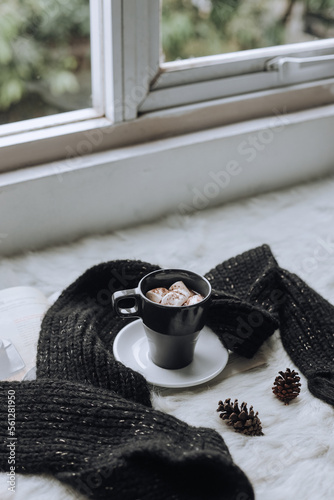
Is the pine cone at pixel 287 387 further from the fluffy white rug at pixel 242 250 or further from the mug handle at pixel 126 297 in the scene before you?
the mug handle at pixel 126 297

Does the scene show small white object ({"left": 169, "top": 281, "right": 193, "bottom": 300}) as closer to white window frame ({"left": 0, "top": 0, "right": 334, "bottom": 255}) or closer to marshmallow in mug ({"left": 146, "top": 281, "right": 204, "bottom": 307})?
marshmallow in mug ({"left": 146, "top": 281, "right": 204, "bottom": 307})

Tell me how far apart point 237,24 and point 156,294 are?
67 centimetres

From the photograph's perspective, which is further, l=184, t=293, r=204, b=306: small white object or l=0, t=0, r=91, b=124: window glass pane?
l=0, t=0, r=91, b=124: window glass pane

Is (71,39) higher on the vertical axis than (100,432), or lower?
higher

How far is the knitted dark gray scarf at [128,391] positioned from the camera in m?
0.55

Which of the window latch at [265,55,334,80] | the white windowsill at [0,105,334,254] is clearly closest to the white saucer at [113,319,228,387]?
the white windowsill at [0,105,334,254]

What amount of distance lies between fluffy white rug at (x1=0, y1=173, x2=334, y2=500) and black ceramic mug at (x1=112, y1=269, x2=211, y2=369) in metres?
0.04

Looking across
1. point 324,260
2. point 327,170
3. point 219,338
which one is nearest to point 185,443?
point 219,338

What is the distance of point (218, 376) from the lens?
0.73 metres

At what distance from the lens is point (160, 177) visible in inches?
42.7

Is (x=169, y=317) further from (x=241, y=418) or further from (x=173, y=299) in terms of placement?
(x=241, y=418)

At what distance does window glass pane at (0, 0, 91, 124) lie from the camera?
959 mm

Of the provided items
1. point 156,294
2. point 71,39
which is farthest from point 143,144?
point 156,294

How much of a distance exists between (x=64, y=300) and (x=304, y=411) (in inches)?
12.8
